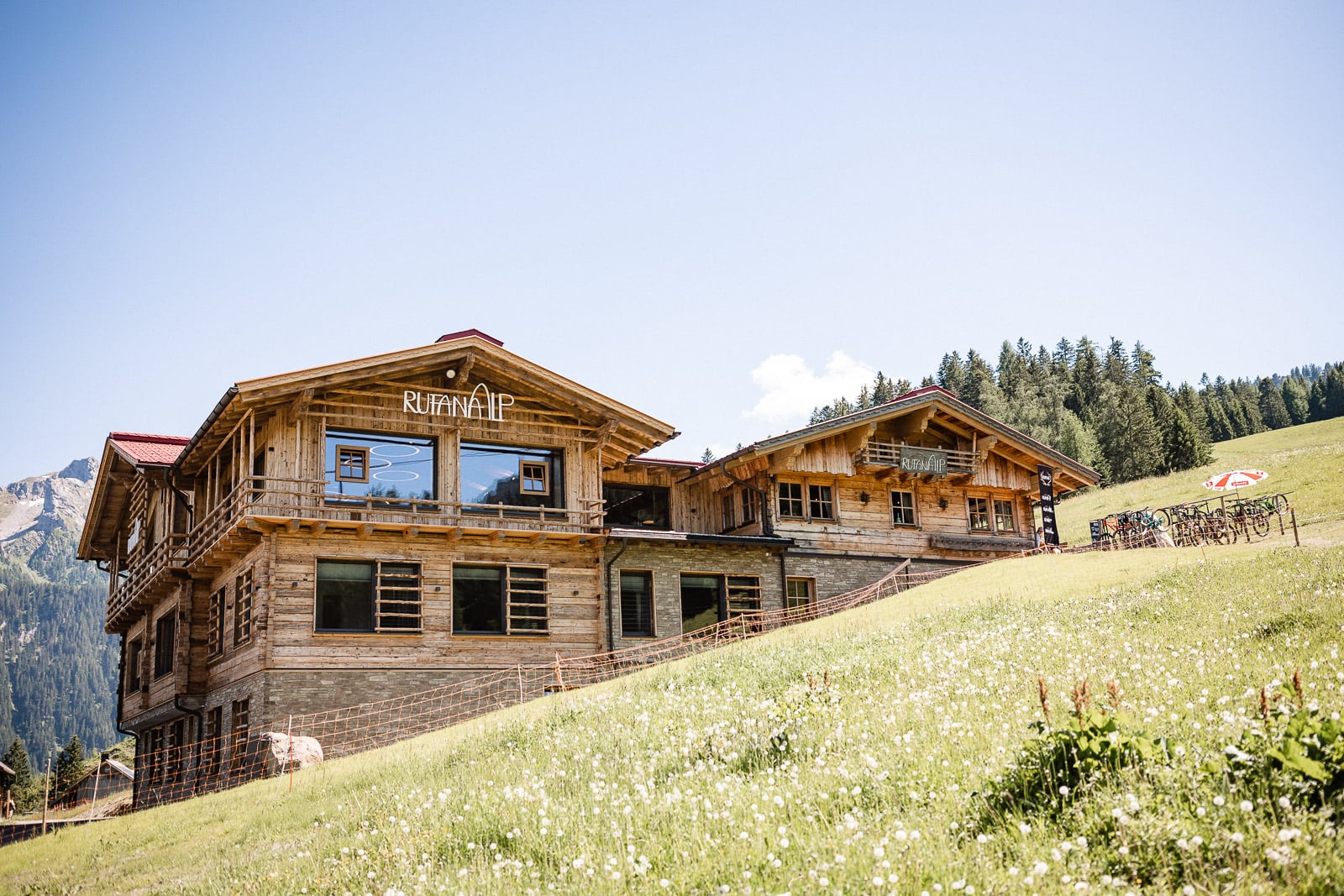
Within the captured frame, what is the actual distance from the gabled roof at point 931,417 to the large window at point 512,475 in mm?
6517

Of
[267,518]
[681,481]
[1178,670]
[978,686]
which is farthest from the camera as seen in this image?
[681,481]

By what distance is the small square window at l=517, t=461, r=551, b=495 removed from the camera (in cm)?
2873

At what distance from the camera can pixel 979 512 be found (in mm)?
38250

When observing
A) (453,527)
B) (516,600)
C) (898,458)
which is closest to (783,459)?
(898,458)

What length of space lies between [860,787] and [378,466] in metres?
19.4

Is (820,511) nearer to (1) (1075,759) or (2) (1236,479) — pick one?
(2) (1236,479)

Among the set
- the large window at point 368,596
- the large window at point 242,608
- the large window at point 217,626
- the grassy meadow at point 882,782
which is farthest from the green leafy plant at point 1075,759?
the large window at point 217,626

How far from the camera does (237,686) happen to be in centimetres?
2614

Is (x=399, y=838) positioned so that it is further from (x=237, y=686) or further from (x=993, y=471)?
(x=993, y=471)

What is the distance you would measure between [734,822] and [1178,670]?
583 centimetres

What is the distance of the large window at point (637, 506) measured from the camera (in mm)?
35281

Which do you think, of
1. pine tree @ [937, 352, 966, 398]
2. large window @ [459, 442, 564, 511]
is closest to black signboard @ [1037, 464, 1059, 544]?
large window @ [459, 442, 564, 511]

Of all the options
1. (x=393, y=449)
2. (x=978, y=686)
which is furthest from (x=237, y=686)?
(x=978, y=686)

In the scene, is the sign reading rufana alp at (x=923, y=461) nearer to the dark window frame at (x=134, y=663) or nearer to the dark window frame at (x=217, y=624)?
the dark window frame at (x=217, y=624)
